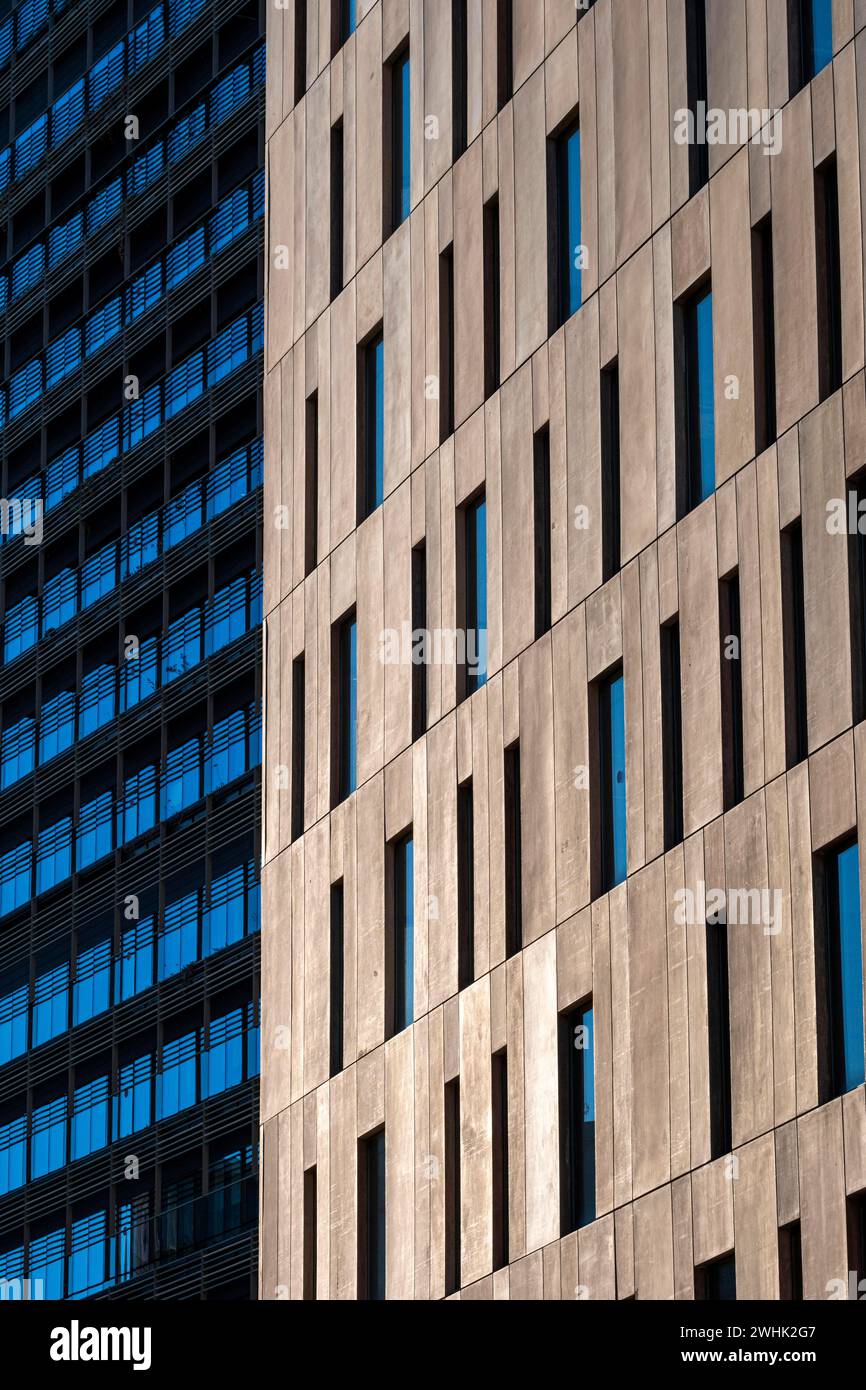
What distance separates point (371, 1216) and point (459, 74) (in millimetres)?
15424

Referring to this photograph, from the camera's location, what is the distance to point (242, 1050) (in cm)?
6888

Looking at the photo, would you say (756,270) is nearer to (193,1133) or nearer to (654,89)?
(654,89)

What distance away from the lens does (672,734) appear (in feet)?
112

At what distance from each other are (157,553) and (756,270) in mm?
47377

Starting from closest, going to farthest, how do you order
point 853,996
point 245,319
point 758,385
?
point 853,996
point 758,385
point 245,319

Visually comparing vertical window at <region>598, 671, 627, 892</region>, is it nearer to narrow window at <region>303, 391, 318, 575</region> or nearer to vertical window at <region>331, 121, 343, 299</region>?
narrow window at <region>303, 391, 318, 575</region>

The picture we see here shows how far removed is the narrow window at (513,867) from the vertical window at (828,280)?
8484mm

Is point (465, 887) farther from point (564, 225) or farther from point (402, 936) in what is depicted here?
point (564, 225)

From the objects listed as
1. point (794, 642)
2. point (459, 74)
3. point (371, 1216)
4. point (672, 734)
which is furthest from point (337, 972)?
point (794, 642)

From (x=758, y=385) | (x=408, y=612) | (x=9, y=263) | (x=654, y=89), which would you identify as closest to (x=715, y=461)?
(x=758, y=385)

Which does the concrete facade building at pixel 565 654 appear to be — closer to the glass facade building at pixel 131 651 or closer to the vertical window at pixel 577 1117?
the vertical window at pixel 577 1117

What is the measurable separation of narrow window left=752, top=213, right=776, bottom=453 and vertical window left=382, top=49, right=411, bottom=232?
11416 millimetres

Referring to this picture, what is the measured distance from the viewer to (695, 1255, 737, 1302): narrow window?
31.6 meters

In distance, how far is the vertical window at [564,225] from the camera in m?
38.0
